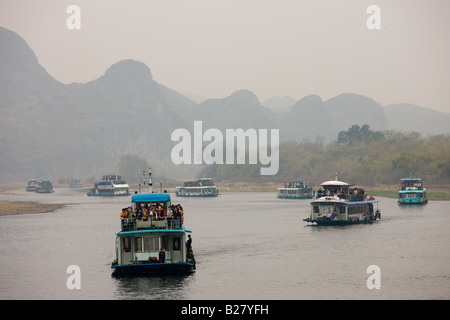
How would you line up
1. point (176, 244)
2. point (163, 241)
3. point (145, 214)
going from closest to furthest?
point (163, 241), point (176, 244), point (145, 214)

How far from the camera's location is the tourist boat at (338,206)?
315 ft

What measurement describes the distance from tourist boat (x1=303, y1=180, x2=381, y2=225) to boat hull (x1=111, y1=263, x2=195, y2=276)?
43.8 metres

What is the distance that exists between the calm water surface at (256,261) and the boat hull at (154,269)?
65 cm

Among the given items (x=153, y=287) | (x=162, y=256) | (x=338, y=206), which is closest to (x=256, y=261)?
(x=162, y=256)

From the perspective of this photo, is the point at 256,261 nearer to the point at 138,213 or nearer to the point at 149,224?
the point at 138,213

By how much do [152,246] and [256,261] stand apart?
45.4ft

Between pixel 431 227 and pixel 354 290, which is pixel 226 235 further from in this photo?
pixel 354 290

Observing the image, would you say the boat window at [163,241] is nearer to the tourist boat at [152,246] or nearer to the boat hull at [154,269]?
the tourist boat at [152,246]

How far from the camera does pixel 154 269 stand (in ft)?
177

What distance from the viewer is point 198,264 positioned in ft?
206

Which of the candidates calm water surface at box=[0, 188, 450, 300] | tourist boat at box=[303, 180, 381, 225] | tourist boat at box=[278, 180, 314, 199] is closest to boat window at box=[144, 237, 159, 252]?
calm water surface at box=[0, 188, 450, 300]

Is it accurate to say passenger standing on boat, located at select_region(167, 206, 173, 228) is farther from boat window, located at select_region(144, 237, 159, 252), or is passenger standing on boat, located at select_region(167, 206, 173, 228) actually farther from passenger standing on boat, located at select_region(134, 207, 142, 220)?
passenger standing on boat, located at select_region(134, 207, 142, 220)

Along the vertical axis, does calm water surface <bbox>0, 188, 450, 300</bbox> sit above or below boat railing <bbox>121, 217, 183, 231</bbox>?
below

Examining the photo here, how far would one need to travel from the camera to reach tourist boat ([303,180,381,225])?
315ft
